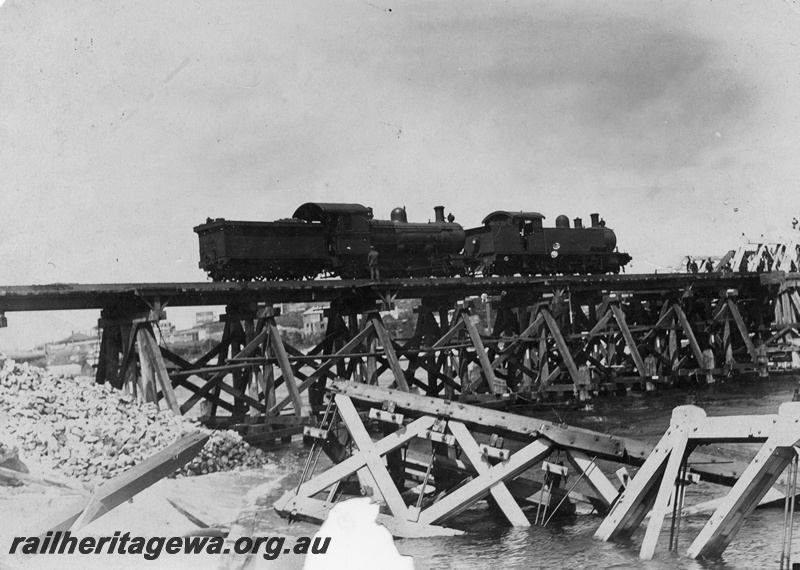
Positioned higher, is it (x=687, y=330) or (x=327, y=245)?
(x=327, y=245)

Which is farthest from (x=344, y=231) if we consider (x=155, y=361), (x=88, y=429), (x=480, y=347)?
(x=88, y=429)

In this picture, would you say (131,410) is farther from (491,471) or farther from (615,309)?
(615,309)

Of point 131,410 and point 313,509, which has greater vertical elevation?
point 131,410

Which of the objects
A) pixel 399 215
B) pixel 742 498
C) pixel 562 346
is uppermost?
pixel 399 215

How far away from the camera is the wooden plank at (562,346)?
17.9 meters

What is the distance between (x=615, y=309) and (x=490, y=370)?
5.00 m

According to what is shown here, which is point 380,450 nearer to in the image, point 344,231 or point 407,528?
point 407,528

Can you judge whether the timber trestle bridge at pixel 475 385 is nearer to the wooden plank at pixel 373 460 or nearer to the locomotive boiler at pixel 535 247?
the wooden plank at pixel 373 460

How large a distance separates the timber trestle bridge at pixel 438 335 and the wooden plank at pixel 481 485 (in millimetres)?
5709

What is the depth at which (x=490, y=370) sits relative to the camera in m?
16.0

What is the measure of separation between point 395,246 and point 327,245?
2590mm

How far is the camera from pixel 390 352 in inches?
565

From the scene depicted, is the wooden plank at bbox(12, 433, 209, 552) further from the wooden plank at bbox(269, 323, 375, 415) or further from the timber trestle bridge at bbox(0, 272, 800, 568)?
the wooden plank at bbox(269, 323, 375, 415)

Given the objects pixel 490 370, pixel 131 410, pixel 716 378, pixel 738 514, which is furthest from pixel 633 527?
pixel 716 378
